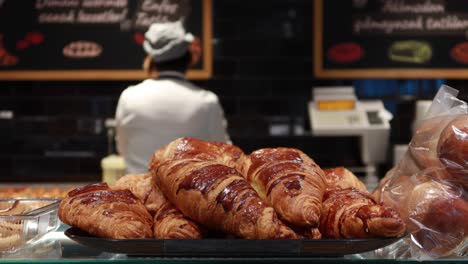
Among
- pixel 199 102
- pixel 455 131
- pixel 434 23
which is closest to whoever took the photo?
pixel 455 131

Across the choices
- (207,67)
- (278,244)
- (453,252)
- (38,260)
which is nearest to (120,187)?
(38,260)

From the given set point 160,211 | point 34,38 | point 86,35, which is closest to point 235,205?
point 160,211

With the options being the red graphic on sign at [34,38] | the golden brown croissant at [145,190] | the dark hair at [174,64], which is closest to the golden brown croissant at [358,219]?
the golden brown croissant at [145,190]

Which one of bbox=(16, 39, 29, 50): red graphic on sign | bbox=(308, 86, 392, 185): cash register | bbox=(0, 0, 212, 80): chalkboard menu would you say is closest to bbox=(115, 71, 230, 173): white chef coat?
bbox=(308, 86, 392, 185): cash register

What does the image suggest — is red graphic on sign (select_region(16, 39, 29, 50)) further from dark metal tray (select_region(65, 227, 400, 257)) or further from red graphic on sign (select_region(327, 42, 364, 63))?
dark metal tray (select_region(65, 227, 400, 257))

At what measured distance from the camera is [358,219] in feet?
3.27

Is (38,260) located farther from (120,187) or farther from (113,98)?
(113,98)

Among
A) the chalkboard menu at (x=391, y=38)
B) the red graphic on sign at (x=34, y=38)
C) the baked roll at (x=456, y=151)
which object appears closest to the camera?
the baked roll at (x=456, y=151)

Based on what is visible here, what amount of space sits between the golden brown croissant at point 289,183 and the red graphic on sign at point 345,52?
272 cm

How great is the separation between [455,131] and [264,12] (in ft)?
9.32

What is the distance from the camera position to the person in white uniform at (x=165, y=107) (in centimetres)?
284

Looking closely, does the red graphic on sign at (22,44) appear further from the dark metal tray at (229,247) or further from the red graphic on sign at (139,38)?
the dark metal tray at (229,247)

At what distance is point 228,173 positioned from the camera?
1.03 metres

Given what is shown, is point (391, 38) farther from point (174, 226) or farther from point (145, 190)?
point (174, 226)
